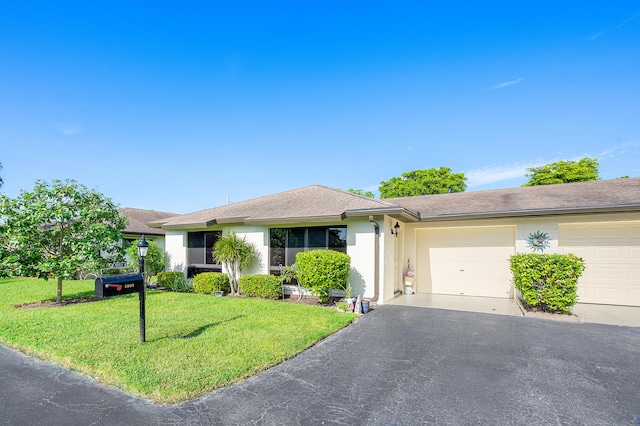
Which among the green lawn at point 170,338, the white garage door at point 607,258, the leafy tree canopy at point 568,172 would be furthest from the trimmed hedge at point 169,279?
the leafy tree canopy at point 568,172

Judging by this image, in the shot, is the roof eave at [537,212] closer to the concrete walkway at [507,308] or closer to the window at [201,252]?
the concrete walkway at [507,308]

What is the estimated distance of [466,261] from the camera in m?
10.1

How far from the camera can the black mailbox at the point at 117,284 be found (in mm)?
4586

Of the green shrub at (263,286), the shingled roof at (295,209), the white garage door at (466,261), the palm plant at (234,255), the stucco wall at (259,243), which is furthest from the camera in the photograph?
→ the stucco wall at (259,243)

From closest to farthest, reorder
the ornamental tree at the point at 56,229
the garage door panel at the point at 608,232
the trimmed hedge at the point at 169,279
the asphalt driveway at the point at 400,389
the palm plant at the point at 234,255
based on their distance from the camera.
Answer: the asphalt driveway at the point at 400,389 < the ornamental tree at the point at 56,229 < the garage door panel at the point at 608,232 < the palm plant at the point at 234,255 < the trimmed hedge at the point at 169,279

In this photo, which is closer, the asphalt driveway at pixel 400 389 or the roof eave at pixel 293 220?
the asphalt driveway at pixel 400 389

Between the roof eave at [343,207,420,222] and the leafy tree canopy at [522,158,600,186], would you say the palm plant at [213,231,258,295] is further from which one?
the leafy tree canopy at [522,158,600,186]

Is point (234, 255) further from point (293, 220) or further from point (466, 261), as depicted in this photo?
point (466, 261)

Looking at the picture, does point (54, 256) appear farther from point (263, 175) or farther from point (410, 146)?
point (410, 146)

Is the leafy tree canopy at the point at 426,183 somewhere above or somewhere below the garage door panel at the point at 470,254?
above

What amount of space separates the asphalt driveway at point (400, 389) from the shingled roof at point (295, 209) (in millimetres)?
3843

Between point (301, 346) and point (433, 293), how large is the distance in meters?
7.07

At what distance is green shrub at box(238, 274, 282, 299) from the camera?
9.26m

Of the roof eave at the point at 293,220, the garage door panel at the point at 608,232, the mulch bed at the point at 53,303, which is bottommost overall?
the mulch bed at the point at 53,303
